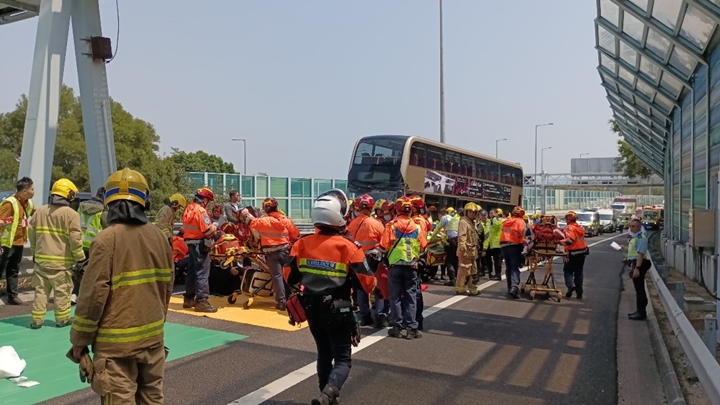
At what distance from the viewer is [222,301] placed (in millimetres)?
10328

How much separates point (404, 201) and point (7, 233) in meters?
5.77

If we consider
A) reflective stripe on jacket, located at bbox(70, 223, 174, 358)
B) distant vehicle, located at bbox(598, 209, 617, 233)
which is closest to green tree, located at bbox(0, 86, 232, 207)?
reflective stripe on jacket, located at bbox(70, 223, 174, 358)

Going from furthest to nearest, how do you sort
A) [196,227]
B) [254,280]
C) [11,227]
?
[254,280] → [196,227] → [11,227]

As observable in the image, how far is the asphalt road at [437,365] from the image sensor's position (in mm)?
5578

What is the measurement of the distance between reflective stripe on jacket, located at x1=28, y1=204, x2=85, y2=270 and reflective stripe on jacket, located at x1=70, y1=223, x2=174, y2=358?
179 inches

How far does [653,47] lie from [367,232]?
819 centimetres

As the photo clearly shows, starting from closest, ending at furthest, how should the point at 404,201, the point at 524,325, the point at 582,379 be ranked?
the point at 582,379, the point at 404,201, the point at 524,325

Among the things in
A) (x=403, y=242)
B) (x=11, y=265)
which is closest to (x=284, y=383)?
(x=403, y=242)

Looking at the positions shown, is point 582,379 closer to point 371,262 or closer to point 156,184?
point 371,262

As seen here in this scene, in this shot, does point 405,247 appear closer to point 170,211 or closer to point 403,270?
point 403,270

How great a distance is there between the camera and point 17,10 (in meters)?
15.0

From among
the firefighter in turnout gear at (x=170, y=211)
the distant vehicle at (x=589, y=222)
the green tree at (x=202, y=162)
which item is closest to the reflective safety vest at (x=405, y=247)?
the firefighter in turnout gear at (x=170, y=211)

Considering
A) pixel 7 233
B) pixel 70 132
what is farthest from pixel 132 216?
pixel 70 132

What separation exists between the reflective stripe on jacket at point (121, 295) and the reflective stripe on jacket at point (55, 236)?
4543 mm
